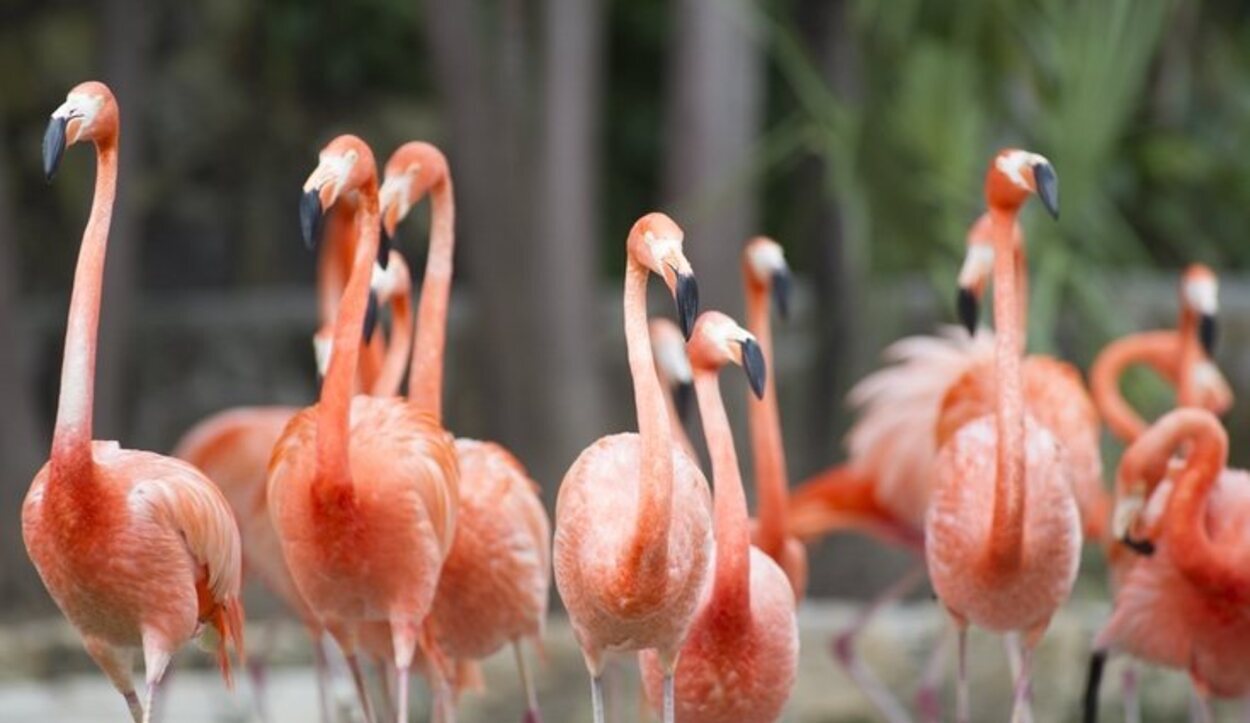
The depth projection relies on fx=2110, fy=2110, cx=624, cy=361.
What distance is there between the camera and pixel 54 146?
3510 mm

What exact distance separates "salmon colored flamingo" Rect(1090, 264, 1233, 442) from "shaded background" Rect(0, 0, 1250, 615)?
1.02 m

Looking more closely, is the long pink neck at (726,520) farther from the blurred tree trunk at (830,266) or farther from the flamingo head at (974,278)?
the blurred tree trunk at (830,266)

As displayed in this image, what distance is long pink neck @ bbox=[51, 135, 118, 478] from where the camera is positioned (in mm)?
3621

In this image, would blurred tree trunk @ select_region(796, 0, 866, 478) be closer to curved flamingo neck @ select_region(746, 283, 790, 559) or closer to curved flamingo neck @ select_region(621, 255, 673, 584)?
curved flamingo neck @ select_region(746, 283, 790, 559)

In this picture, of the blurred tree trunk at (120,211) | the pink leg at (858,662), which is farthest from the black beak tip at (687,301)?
the blurred tree trunk at (120,211)

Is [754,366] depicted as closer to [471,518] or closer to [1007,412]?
[1007,412]

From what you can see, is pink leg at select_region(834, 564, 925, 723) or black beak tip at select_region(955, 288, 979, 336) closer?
black beak tip at select_region(955, 288, 979, 336)

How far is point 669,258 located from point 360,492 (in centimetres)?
79

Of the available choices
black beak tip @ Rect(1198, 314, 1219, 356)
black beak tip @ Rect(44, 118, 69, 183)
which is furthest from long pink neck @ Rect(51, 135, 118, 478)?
black beak tip @ Rect(1198, 314, 1219, 356)

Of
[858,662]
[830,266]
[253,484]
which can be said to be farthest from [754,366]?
[830,266]

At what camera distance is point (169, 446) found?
928 cm

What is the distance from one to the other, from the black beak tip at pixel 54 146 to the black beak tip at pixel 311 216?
15.8 inches

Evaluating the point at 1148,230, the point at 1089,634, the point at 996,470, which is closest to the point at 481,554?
the point at 996,470

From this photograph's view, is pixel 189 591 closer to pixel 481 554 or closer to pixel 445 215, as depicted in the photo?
pixel 481 554
